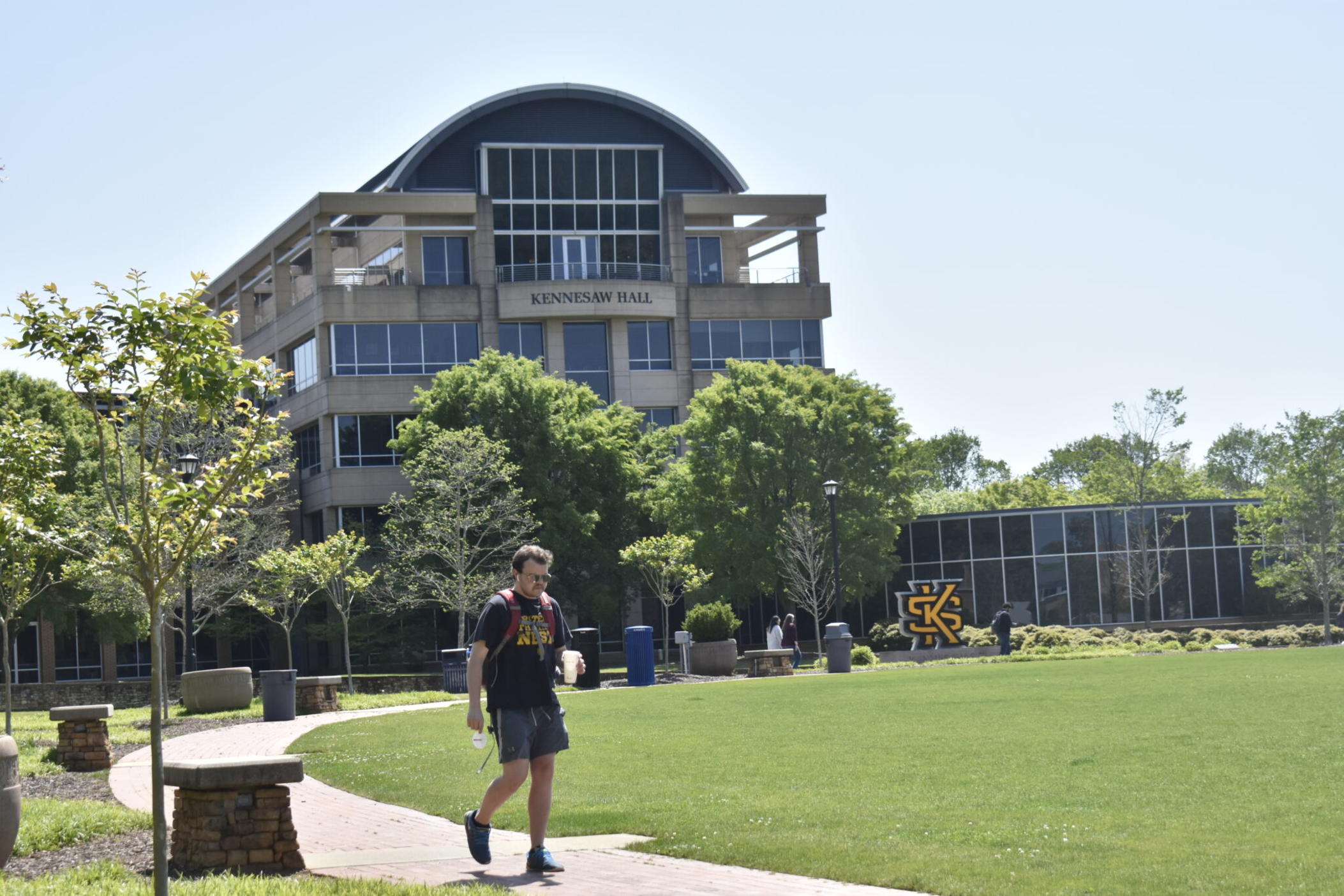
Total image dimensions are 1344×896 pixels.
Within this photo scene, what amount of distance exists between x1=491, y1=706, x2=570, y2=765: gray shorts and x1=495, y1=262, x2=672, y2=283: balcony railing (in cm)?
5679

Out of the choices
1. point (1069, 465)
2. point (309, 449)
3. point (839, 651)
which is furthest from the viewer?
point (1069, 465)

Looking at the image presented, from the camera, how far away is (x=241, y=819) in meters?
8.96

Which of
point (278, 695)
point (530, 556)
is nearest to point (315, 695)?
point (278, 695)

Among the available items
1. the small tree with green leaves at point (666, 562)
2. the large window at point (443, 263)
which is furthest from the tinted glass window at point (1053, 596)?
the large window at point (443, 263)

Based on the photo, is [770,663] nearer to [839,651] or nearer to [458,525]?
[839,651]

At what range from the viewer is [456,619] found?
201 feet

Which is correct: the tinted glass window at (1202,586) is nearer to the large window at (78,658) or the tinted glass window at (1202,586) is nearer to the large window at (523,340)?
the large window at (523,340)

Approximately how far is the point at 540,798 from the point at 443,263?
58599mm

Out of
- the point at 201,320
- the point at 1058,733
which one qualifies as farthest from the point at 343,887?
the point at 1058,733

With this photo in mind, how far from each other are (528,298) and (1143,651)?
99.5 ft

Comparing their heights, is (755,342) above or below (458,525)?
above

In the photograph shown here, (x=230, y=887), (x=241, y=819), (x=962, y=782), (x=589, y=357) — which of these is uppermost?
(x=589, y=357)

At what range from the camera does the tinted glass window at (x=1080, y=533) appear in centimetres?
6128

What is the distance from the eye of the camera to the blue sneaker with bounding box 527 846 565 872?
27.9 ft
